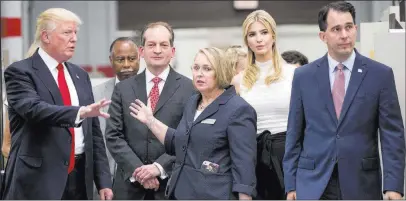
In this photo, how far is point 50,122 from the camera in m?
3.80

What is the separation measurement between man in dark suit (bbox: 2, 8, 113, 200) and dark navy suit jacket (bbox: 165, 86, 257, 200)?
50cm

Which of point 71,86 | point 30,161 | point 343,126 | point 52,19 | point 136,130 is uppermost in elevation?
point 52,19

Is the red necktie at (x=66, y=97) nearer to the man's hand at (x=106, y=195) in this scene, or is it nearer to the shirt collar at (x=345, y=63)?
the man's hand at (x=106, y=195)

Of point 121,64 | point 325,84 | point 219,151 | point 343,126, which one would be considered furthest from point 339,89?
point 121,64

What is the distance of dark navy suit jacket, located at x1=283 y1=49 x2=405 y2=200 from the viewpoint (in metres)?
3.51

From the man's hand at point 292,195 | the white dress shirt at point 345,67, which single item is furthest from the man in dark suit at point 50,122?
the white dress shirt at point 345,67

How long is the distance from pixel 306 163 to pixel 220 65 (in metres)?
0.62

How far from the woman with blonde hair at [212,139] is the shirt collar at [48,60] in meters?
0.44

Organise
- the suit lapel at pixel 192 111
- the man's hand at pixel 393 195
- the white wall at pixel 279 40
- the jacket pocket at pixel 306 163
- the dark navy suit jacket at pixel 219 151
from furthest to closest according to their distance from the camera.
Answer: the white wall at pixel 279 40
the suit lapel at pixel 192 111
the dark navy suit jacket at pixel 219 151
the jacket pocket at pixel 306 163
the man's hand at pixel 393 195

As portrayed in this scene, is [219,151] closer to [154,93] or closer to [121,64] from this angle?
[154,93]

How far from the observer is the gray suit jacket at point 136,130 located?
13.6 ft

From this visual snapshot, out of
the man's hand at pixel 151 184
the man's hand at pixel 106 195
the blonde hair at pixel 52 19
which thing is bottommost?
the man's hand at pixel 106 195

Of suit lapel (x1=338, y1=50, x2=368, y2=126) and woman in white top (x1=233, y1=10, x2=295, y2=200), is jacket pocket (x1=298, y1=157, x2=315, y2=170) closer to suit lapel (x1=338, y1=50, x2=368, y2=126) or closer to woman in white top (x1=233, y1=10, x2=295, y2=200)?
suit lapel (x1=338, y1=50, x2=368, y2=126)

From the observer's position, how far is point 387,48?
4828 mm
